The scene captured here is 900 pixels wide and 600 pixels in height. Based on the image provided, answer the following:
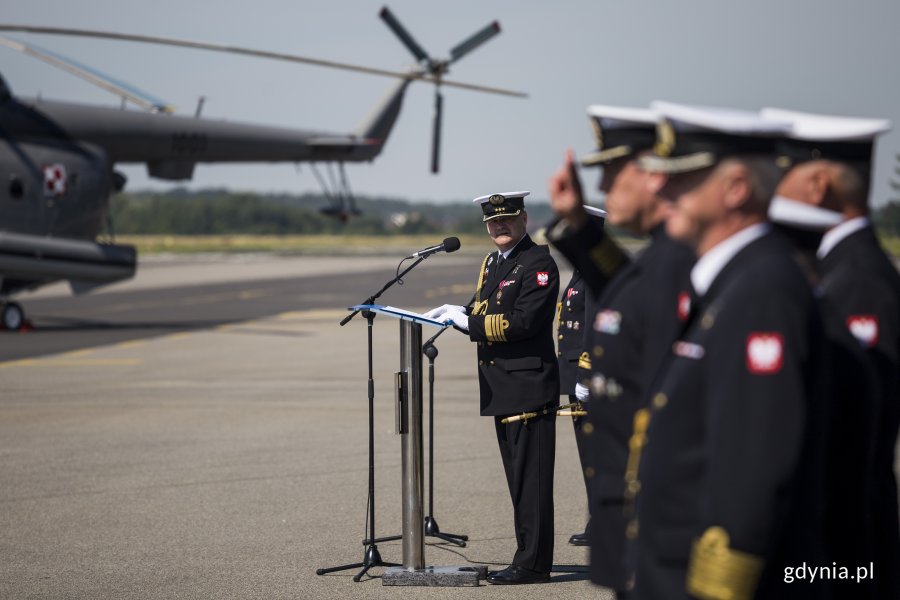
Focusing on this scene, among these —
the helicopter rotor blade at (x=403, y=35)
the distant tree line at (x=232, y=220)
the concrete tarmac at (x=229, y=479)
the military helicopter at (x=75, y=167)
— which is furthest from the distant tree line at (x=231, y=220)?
the concrete tarmac at (x=229, y=479)

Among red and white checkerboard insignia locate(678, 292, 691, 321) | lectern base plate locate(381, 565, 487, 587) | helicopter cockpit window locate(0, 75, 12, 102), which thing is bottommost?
lectern base plate locate(381, 565, 487, 587)

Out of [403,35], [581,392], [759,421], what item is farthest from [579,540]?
[403,35]

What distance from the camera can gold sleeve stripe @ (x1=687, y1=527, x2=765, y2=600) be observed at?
8.21 feet

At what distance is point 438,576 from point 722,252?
377cm

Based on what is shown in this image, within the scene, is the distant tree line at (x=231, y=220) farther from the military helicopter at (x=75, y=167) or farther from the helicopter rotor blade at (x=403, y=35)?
the military helicopter at (x=75, y=167)

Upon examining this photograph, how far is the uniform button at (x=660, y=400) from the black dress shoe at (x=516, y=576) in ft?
11.5

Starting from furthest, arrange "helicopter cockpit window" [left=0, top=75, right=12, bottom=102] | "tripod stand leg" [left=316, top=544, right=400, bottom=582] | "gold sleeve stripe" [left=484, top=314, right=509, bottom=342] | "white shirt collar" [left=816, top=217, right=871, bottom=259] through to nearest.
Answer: "helicopter cockpit window" [left=0, top=75, right=12, bottom=102] → "tripod stand leg" [left=316, top=544, right=400, bottom=582] → "gold sleeve stripe" [left=484, top=314, right=509, bottom=342] → "white shirt collar" [left=816, top=217, right=871, bottom=259]

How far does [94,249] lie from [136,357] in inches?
185

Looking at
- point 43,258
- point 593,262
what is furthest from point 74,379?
point 593,262

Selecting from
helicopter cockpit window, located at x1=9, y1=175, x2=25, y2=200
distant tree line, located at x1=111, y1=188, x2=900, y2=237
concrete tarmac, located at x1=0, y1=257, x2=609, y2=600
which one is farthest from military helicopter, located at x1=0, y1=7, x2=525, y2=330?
distant tree line, located at x1=111, y1=188, x2=900, y2=237

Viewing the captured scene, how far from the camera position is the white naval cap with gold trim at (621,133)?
10.7ft

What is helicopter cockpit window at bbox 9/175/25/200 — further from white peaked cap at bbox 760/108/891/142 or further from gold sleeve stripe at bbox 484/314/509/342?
white peaked cap at bbox 760/108/891/142

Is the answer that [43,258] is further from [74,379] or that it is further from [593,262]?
[593,262]

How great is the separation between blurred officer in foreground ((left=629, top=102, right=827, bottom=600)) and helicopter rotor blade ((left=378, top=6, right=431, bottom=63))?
31.8 metres
